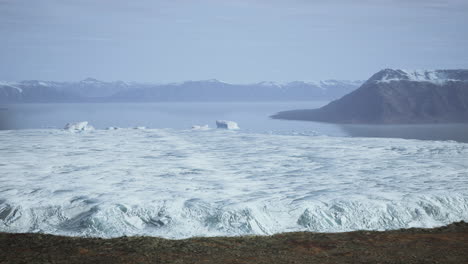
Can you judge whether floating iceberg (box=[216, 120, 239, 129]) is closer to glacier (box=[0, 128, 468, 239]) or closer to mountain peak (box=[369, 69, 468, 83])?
glacier (box=[0, 128, 468, 239])

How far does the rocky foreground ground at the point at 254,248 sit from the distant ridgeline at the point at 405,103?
132 metres

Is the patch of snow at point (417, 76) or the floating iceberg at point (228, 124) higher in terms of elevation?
the patch of snow at point (417, 76)

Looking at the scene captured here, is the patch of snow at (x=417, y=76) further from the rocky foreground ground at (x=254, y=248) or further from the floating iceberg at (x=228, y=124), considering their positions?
the rocky foreground ground at (x=254, y=248)

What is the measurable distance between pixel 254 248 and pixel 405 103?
152621 millimetres

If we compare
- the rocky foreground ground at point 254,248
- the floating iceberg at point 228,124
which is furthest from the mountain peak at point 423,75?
the rocky foreground ground at point 254,248

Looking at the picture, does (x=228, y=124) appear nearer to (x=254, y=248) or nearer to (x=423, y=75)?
(x=254, y=248)

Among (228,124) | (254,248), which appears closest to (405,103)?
(228,124)

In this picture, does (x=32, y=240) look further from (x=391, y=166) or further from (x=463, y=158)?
(x=463, y=158)

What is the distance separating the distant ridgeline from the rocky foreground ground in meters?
132

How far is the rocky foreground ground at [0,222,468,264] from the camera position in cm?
840

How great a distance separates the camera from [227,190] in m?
13.2

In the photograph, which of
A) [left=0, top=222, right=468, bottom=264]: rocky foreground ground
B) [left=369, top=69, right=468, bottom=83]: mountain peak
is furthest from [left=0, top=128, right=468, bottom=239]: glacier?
[left=369, top=69, right=468, bottom=83]: mountain peak

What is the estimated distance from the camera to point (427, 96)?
155 m

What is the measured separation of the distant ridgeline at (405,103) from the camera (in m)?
142
